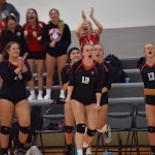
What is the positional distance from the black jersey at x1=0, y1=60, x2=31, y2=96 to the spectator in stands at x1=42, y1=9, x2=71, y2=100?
135cm

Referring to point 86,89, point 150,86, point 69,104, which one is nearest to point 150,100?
point 150,86

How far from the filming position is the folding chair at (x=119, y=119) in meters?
7.49

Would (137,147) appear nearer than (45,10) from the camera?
Yes

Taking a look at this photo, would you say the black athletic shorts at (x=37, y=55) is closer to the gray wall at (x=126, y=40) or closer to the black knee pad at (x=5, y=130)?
the gray wall at (x=126, y=40)

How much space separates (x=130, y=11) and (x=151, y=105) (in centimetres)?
314

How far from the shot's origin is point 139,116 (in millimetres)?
7797

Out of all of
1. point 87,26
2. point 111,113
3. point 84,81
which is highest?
point 87,26

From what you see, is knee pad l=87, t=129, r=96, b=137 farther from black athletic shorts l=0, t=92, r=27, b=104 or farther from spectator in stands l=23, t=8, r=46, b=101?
spectator in stands l=23, t=8, r=46, b=101

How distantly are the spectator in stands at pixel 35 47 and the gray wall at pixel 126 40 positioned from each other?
124 cm

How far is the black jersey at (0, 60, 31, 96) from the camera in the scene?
265 inches

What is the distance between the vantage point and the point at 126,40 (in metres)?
9.35

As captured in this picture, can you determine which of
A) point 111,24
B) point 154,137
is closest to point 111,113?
point 154,137

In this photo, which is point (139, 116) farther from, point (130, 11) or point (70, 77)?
point (130, 11)

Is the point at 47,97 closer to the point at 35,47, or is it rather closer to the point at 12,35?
the point at 35,47
